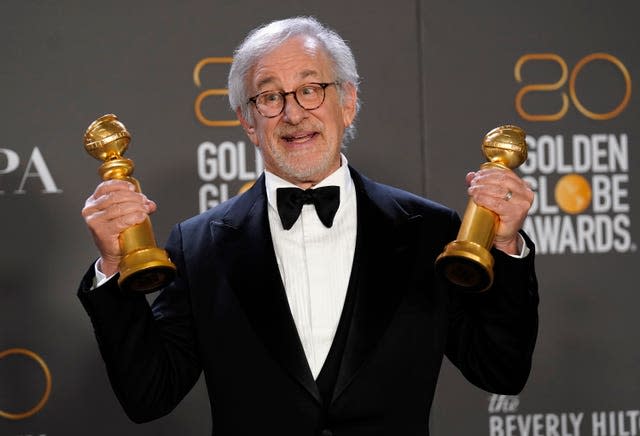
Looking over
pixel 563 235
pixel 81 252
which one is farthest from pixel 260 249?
pixel 563 235

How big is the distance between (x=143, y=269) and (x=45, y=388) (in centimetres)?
148

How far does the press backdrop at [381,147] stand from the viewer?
304cm

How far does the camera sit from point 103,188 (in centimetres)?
181

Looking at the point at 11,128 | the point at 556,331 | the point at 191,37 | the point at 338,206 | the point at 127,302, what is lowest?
the point at 556,331

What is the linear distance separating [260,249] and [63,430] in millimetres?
1310

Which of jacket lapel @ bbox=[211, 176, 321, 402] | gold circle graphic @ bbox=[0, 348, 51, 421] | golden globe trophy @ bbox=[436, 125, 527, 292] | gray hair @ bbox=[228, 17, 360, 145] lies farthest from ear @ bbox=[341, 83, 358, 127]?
gold circle graphic @ bbox=[0, 348, 51, 421]

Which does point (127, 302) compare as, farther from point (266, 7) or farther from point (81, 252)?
point (266, 7)

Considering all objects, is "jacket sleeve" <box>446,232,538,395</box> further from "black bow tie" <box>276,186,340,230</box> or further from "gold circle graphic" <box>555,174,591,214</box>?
"gold circle graphic" <box>555,174,591,214</box>

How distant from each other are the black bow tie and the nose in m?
0.17

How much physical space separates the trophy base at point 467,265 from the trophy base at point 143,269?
1.74 feet

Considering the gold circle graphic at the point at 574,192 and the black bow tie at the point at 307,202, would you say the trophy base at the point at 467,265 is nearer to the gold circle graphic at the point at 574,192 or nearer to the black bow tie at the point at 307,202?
the black bow tie at the point at 307,202

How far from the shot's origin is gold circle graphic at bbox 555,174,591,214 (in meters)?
3.27

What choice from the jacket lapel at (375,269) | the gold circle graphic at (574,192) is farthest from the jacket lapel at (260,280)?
the gold circle graphic at (574,192)

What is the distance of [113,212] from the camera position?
5.85 ft
